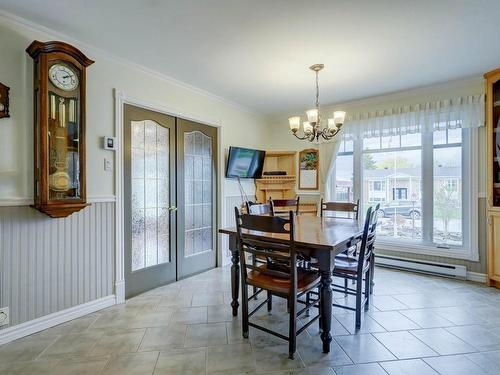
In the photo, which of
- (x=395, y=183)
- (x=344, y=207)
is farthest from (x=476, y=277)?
(x=344, y=207)

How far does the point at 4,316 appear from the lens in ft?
6.91

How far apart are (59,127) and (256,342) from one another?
237cm

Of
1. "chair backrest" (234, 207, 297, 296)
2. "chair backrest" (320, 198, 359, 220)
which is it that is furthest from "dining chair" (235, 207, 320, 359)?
"chair backrest" (320, 198, 359, 220)

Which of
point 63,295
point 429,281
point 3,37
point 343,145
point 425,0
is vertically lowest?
point 429,281

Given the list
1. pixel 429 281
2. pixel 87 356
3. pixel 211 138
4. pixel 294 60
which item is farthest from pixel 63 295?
pixel 429 281

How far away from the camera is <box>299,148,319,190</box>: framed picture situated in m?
4.76

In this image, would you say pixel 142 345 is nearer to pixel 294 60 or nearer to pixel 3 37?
pixel 3 37

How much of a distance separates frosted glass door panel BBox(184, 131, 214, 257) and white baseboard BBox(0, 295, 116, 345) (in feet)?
3.81

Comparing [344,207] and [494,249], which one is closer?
[494,249]

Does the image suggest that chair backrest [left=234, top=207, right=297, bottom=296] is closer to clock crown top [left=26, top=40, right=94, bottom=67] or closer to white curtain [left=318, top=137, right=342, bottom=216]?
clock crown top [left=26, top=40, right=94, bottom=67]

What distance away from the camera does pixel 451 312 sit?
262 cm

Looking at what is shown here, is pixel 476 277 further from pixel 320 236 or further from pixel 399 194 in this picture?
pixel 320 236

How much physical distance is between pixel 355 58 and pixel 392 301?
253 cm

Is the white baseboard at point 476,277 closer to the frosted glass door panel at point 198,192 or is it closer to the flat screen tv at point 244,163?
the flat screen tv at point 244,163
